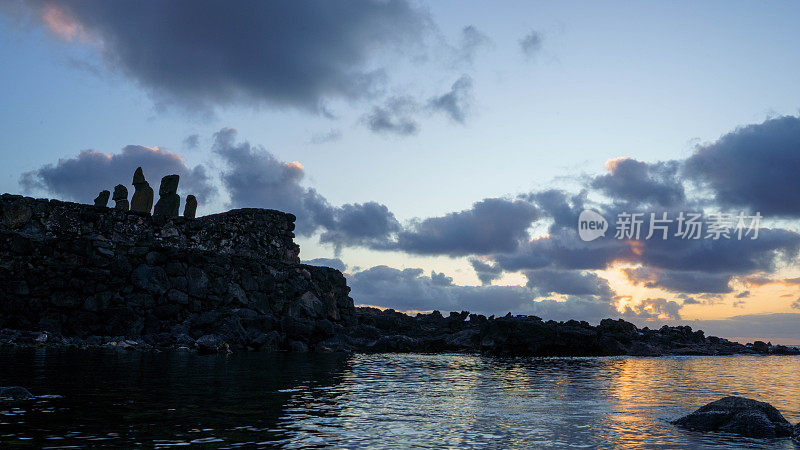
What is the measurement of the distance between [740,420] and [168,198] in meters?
53.4

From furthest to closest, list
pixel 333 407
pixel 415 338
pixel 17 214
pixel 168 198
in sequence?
pixel 415 338
pixel 168 198
pixel 17 214
pixel 333 407

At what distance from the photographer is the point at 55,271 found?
1779 inches

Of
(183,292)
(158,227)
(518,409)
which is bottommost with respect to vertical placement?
(518,409)

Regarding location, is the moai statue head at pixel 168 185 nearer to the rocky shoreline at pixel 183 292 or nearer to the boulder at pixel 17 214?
the rocky shoreline at pixel 183 292

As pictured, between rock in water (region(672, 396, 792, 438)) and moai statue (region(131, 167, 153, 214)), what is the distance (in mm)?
54423

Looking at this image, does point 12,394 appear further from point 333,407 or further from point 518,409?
point 518,409

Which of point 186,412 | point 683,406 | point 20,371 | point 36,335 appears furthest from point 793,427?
point 36,335

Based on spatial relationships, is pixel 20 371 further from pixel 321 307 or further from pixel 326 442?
pixel 321 307

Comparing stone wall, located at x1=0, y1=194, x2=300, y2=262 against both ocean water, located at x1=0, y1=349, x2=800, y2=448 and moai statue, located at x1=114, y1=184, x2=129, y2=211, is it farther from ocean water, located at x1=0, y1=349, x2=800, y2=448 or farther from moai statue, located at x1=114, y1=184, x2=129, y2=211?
ocean water, located at x1=0, y1=349, x2=800, y2=448

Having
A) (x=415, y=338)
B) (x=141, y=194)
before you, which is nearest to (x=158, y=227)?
(x=141, y=194)

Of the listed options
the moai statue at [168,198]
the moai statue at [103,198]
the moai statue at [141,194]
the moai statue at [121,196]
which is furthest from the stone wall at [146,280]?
the moai statue at [103,198]

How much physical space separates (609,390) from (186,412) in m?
17.8

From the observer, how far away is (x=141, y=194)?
5950 cm

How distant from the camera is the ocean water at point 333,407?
1233 centimetres
